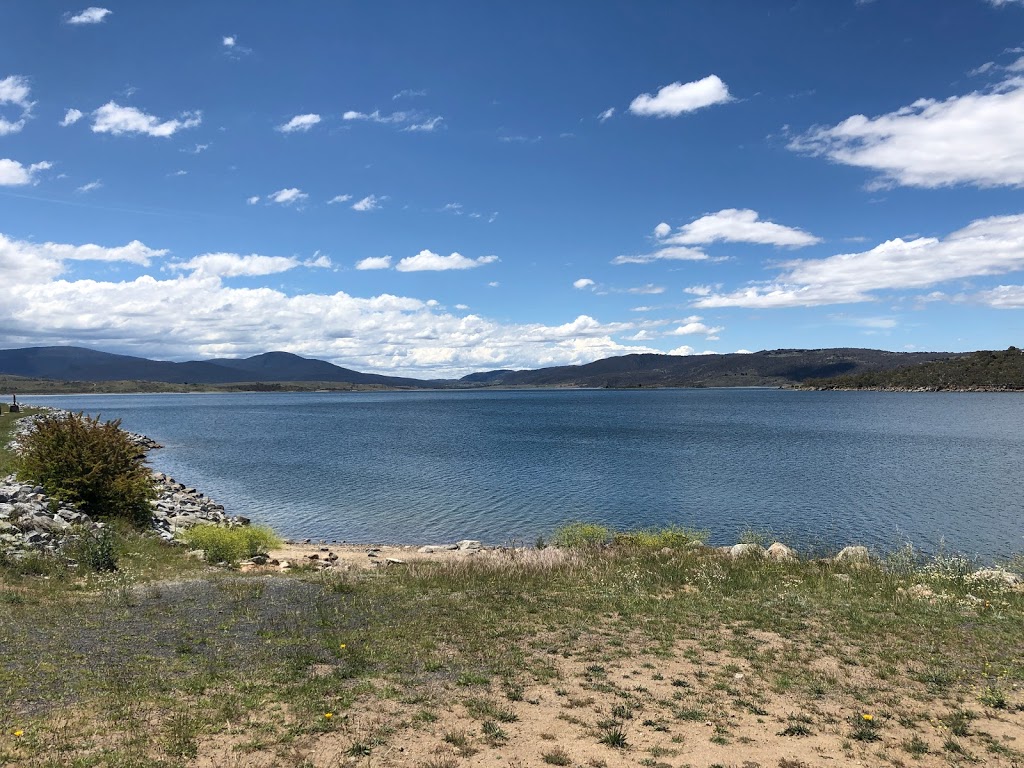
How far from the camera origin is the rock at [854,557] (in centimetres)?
2283

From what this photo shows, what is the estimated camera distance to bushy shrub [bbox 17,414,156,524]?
25.7 meters

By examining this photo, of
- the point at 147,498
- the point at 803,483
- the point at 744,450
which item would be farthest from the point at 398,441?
the point at 147,498

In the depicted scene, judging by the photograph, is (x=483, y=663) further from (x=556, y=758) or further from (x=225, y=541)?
Answer: (x=225, y=541)

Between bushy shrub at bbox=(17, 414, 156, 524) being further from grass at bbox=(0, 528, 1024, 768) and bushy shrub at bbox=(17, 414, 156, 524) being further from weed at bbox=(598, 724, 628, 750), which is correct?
weed at bbox=(598, 724, 628, 750)

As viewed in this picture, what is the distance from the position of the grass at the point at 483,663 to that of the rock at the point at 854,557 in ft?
10.7

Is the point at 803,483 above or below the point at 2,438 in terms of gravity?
below

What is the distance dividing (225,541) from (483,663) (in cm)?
1547

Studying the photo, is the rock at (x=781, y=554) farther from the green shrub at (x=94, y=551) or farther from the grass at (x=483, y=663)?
the green shrub at (x=94, y=551)

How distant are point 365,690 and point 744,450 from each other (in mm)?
69053

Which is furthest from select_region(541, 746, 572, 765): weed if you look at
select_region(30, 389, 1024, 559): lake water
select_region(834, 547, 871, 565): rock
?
select_region(30, 389, 1024, 559): lake water

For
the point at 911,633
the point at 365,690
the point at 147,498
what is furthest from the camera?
the point at 147,498

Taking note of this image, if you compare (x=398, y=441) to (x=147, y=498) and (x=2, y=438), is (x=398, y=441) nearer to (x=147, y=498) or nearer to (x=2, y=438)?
(x=2, y=438)

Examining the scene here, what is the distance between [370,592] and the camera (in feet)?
58.5

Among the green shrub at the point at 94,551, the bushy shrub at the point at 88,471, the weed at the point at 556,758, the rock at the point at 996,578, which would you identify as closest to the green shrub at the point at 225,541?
the bushy shrub at the point at 88,471
